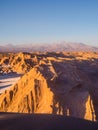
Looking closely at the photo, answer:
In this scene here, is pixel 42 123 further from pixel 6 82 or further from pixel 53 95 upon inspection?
pixel 6 82

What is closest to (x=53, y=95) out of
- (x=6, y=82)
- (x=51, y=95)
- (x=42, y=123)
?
(x=51, y=95)

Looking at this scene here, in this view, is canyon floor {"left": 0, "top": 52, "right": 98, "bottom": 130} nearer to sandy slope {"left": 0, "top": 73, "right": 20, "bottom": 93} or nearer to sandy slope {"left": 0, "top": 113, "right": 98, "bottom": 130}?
sandy slope {"left": 0, "top": 113, "right": 98, "bottom": 130}

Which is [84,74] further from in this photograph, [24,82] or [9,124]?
[9,124]

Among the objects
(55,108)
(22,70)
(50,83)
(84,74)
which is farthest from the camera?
(22,70)

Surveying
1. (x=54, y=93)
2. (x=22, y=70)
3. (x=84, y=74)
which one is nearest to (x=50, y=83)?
(x=54, y=93)

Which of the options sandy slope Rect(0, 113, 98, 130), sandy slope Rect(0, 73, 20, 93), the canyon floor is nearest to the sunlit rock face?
the canyon floor

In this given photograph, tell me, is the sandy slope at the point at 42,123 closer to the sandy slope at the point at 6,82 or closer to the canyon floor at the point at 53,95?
the canyon floor at the point at 53,95

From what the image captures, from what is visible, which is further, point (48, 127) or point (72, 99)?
point (72, 99)
